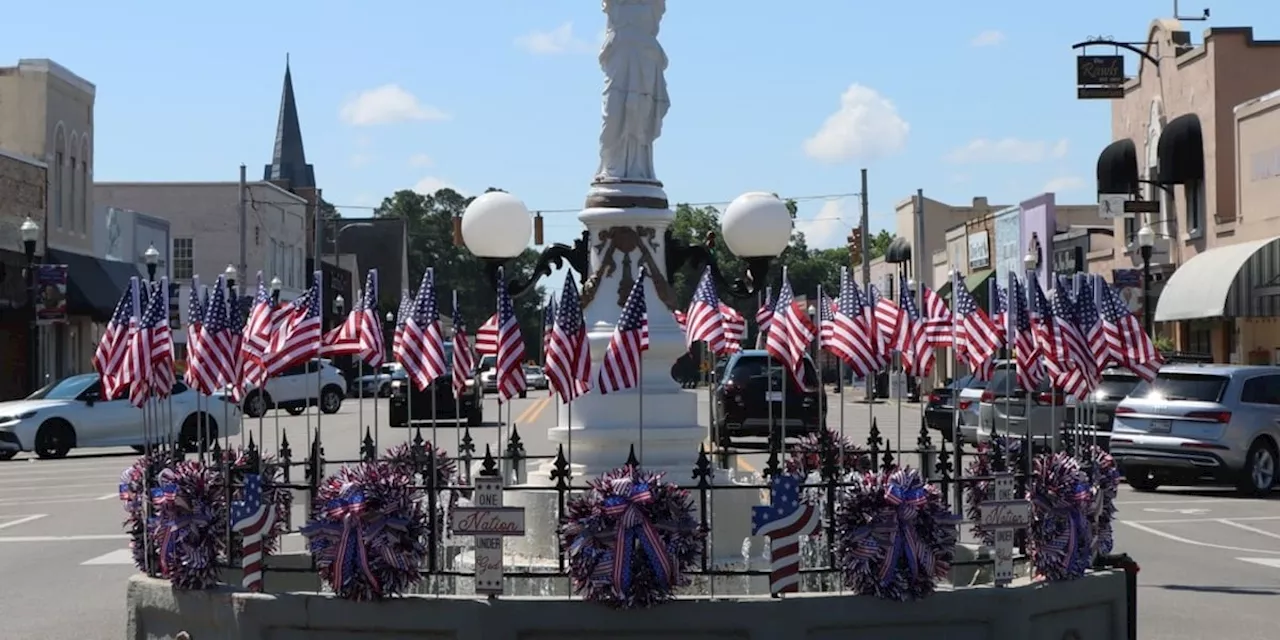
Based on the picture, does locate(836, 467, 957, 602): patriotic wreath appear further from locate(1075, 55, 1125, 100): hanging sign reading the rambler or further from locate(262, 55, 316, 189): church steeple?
locate(262, 55, 316, 189): church steeple

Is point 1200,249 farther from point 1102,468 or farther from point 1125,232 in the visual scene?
point 1102,468

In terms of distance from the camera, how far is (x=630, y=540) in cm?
970

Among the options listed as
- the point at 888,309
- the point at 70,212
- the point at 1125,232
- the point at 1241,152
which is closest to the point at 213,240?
the point at 70,212

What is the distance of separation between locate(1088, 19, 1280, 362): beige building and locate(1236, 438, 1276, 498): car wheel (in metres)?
13.9

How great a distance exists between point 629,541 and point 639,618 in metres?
0.42

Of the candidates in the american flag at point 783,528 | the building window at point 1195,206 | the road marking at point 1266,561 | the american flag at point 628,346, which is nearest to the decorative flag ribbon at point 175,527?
the american flag at point 628,346

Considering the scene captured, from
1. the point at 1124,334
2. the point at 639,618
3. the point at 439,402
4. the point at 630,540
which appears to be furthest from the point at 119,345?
the point at 439,402

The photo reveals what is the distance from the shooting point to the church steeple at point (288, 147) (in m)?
125

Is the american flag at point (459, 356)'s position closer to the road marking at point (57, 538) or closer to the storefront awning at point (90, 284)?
the road marking at point (57, 538)

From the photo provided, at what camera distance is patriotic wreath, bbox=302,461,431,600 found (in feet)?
32.4

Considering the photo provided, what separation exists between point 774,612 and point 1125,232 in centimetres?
4036

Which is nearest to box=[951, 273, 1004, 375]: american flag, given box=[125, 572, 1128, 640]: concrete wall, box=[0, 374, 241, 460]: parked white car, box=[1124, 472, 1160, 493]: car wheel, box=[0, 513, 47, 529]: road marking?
box=[125, 572, 1128, 640]: concrete wall

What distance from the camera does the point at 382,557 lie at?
987 centimetres

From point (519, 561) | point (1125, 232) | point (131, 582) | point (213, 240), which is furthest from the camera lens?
point (213, 240)
